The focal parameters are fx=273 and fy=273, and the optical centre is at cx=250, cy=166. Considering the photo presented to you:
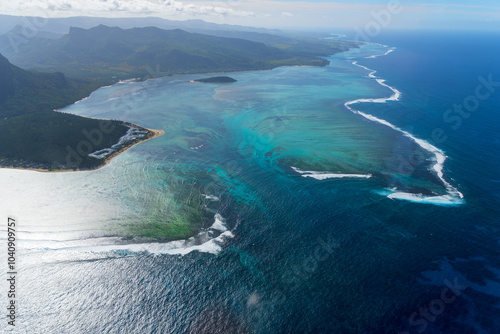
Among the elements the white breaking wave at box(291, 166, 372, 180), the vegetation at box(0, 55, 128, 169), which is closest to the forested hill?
the vegetation at box(0, 55, 128, 169)

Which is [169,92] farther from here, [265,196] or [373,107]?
[265,196]

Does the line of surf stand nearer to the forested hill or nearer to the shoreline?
the shoreline

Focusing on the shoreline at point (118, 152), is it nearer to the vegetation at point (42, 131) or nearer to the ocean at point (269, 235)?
the vegetation at point (42, 131)

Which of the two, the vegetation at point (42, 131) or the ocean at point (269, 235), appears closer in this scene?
the ocean at point (269, 235)

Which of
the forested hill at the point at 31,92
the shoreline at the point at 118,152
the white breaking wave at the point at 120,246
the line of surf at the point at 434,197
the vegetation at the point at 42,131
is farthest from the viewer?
the forested hill at the point at 31,92

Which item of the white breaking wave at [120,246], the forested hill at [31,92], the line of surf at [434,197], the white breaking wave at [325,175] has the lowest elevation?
the forested hill at [31,92]

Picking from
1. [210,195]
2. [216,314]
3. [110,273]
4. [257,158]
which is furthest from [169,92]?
[216,314]

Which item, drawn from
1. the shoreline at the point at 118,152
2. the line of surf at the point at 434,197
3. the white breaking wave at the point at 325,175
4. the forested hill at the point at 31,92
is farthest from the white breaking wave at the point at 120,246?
the forested hill at the point at 31,92

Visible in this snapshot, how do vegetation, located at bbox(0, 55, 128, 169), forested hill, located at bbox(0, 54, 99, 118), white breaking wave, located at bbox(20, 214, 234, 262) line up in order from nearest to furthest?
1. white breaking wave, located at bbox(20, 214, 234, 262)
2. vegetation, located at bbox(0, 55, 128, 169)
3. forested hill, located at bbox(0, 54, 99, 118)
